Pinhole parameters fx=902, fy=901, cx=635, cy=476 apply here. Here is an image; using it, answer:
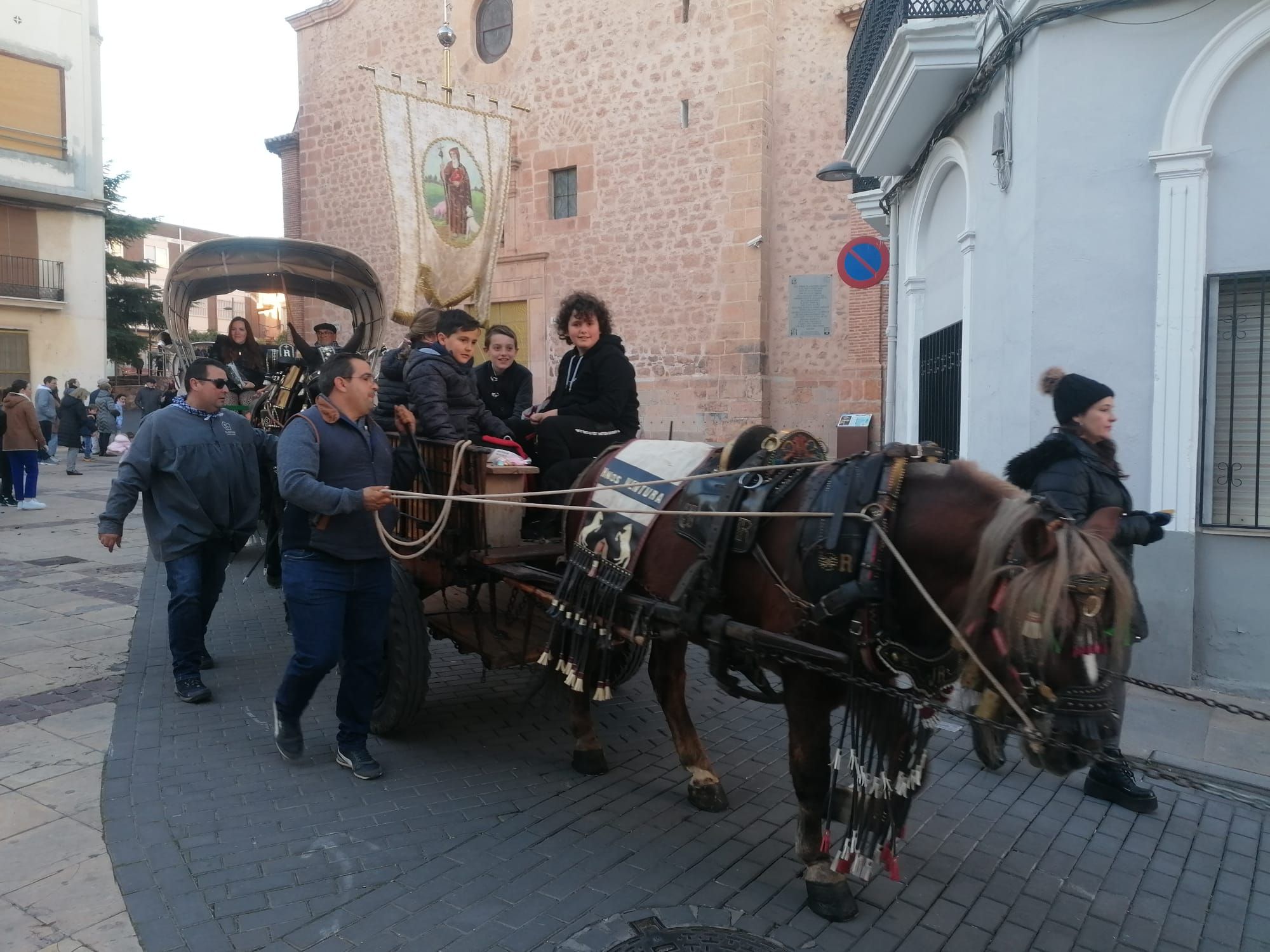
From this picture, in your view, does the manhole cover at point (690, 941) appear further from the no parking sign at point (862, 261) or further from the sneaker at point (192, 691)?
the no parking sign at point (862, 261)

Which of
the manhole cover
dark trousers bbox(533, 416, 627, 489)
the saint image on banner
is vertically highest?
the saint image on banner

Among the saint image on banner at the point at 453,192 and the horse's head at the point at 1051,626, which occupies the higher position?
the saint image on banner at the point at 453,192

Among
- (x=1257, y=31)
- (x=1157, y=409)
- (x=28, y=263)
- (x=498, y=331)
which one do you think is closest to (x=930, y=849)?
(x=1157, y=409)

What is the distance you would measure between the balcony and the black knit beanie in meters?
3.91

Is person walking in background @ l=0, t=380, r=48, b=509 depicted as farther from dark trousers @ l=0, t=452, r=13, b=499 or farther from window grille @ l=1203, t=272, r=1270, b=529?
window grille @ l=1203, t=272, r=1270, b=529

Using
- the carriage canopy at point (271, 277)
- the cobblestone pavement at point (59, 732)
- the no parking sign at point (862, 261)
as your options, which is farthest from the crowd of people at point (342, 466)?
the no parking sign at point (862, 261)

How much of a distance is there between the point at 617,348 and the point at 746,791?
7.70 feet

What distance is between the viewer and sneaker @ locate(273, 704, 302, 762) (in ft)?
13.9

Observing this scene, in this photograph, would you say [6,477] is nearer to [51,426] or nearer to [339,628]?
[51,426]

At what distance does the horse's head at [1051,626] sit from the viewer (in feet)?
7.72

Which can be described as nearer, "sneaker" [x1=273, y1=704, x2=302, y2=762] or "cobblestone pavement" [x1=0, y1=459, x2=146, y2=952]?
"cobblestone pavement" [x1=0, y1=459, x2=146, y2=952]

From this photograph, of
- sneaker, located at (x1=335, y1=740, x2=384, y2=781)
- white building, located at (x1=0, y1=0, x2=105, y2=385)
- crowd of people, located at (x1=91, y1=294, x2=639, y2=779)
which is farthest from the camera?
white building, located at (x1=0, y1=0, x2=105, y2=385)

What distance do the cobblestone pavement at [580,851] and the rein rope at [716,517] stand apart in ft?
3.37

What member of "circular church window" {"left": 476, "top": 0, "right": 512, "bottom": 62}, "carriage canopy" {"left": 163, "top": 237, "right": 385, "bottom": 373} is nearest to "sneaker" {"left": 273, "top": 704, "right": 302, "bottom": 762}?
"carriage canopy" {"left": 163, "top": 237, "right": 385, "bottom": 373}
